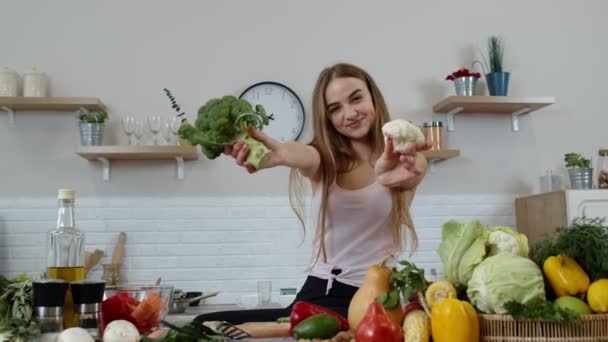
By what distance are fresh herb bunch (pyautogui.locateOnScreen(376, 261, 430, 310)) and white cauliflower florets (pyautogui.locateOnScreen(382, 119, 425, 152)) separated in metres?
0.35

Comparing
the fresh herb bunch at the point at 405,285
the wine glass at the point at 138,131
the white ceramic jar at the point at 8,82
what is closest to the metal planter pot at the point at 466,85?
the wine glass at the point at 138,131

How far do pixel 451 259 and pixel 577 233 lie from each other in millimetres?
229

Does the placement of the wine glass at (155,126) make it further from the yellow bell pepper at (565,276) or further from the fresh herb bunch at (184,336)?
the yellow bell pepper at (565,276)

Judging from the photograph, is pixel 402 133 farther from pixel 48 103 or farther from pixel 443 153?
pixel 48 103

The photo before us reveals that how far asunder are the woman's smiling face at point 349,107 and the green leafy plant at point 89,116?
6.47ft

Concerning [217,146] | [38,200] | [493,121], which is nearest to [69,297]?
[217,146]

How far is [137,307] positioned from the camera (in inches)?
50.9

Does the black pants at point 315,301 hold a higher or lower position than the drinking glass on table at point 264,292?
higher

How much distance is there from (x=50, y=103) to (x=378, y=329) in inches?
116

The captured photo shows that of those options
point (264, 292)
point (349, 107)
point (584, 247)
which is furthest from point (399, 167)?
point (264, 292)

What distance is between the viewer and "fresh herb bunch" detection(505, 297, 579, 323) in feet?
3.33

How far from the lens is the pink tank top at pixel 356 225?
188 centimetres

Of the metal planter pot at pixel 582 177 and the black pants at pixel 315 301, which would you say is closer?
the black pants at pixel 315 301

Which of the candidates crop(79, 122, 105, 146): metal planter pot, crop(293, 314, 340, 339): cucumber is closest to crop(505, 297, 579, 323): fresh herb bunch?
crop(293, 314, 340, 339): cucumber
